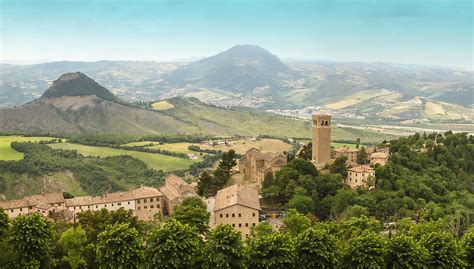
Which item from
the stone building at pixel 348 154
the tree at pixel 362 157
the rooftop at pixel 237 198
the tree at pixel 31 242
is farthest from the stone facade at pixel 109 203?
the tree at pixel 362 157

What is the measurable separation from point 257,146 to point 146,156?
133ft

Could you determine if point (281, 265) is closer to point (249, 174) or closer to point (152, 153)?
point (249, 174)

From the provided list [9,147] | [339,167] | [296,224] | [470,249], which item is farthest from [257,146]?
[470,249]

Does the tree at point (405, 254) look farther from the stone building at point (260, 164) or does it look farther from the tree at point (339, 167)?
the stone building at point (260, 164)

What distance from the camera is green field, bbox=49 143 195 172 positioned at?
141250mm

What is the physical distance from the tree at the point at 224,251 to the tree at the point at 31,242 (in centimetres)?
1388

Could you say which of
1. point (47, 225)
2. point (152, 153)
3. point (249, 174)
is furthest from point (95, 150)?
point (47, 225)

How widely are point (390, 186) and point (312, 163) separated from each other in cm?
1229

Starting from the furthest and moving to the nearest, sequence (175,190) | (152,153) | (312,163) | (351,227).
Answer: (152,153) → (312,163) → (175,190) → (351,227)

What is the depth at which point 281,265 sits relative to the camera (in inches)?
1660

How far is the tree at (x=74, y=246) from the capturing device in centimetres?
4438

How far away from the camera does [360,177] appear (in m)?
77.9

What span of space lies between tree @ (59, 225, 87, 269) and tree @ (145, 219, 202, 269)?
22.2 feet

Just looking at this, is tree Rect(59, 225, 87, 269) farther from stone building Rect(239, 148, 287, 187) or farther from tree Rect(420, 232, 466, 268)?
stone building Rect(239, 148, 287, 187)
